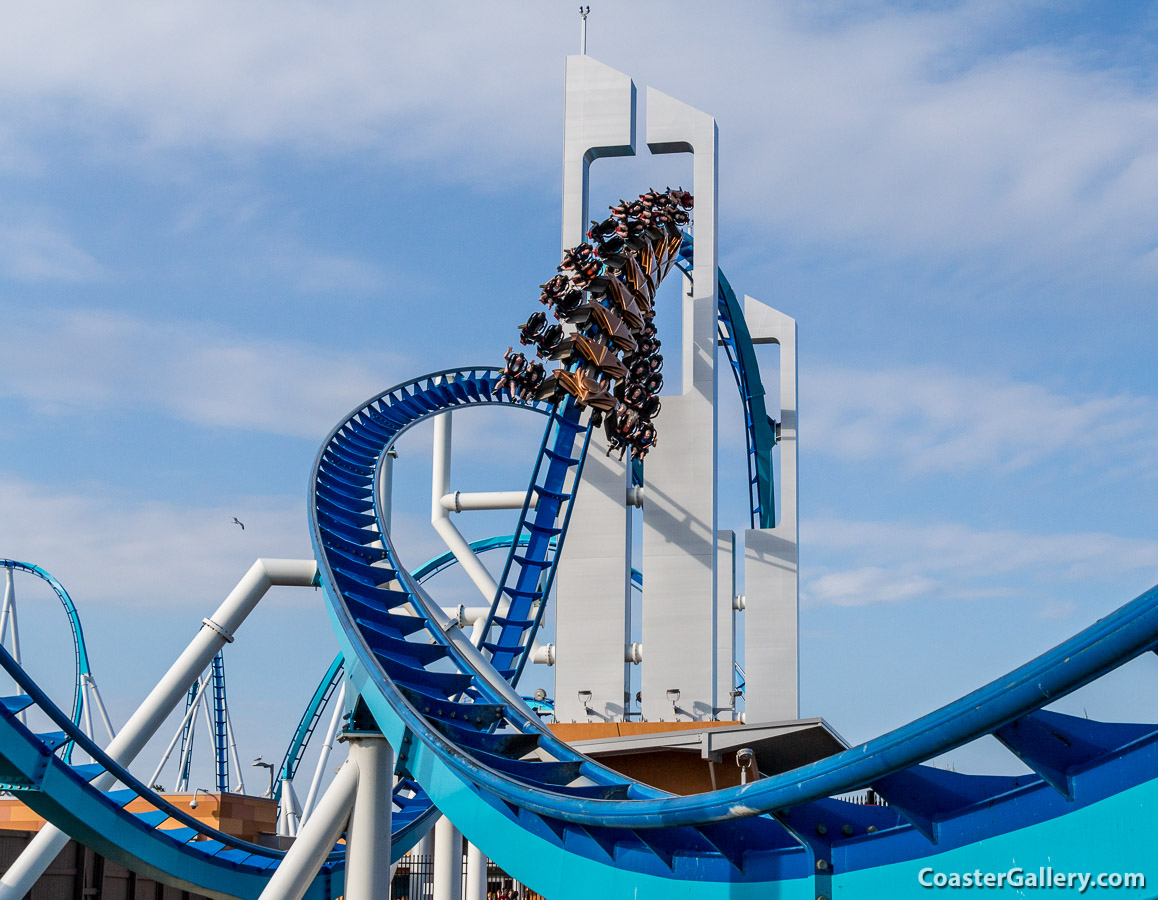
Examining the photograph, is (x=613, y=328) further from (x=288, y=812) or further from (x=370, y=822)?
(x=288, y=812)

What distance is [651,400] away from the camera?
14.2m

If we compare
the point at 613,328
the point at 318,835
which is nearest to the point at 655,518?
the point at 613,328

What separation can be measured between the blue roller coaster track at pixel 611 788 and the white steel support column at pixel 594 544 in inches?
104

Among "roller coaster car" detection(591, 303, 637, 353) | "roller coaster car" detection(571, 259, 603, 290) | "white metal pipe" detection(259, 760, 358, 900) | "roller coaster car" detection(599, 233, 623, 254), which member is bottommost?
"white metal pipe" detection(259, 760, 358, 900)

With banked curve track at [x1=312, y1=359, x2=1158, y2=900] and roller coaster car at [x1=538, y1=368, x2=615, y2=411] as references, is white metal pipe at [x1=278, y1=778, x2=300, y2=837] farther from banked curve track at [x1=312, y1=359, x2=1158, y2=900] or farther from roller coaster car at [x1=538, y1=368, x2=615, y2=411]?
banked curve track at [x1=312, y1=359, x2=1158, y2=900]

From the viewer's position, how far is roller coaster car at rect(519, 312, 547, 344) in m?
13.3

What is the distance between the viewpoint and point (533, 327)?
13.3 metres

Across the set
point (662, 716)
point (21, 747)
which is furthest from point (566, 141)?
Result: point (21, 747)

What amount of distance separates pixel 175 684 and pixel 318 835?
8.83 ft

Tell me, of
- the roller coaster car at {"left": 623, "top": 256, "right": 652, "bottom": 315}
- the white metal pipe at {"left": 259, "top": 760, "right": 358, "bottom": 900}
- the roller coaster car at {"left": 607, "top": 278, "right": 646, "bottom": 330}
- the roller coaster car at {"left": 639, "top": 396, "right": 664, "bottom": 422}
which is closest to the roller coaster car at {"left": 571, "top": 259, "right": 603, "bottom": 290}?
the roller coaster car at {"left": 607, "top": 278, "right": 646, "bottom": 330}

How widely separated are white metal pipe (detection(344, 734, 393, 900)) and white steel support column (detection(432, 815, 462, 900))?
8.15ft

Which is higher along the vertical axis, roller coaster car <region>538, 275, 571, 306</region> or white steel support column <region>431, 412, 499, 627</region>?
roller coaster car <region>538, 275, 571, 306</region>

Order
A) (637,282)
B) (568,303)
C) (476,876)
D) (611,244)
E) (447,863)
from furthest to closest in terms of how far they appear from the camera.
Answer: (637,282), (611,244), (568,303), (476,876), (447,863)

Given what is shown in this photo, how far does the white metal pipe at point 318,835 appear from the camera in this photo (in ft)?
25.1
